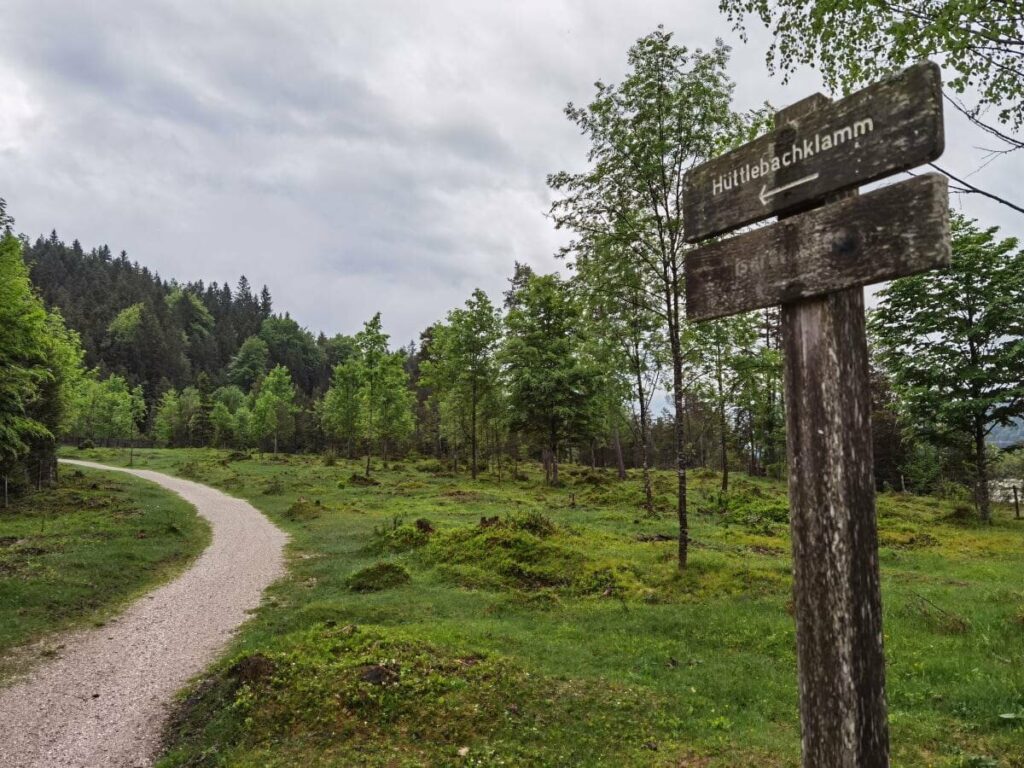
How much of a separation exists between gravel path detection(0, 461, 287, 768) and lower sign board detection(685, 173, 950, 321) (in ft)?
27.7

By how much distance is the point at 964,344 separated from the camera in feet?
82.2

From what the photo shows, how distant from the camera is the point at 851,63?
676cm

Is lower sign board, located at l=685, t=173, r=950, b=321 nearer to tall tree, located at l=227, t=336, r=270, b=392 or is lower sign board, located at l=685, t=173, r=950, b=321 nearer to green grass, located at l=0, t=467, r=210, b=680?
green grass, located at l=0, t=467, r=210, b=680

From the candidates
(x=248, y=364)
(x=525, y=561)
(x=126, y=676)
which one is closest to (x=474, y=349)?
(x=525, y=561)

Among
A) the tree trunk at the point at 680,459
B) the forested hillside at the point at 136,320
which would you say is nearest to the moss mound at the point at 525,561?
the tree trunk at the point at 680,459

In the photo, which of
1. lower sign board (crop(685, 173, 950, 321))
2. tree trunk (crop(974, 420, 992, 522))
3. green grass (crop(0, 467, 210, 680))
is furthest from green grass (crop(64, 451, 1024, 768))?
tree trunk (crop(974, 420, 992, 522))

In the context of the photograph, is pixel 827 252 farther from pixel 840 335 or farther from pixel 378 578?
pixel 378 578

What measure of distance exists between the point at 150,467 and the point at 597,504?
163 ft

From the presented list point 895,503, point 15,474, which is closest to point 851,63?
point 895,503

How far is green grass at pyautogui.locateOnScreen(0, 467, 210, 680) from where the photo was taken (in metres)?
12.2

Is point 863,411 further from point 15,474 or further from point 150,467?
point 150,467

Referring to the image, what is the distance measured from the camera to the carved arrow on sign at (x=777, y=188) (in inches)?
124

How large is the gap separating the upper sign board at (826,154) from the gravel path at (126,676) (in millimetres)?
8807

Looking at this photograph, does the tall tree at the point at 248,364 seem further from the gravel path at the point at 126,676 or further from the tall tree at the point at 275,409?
the gravel path at the point at 126,676
